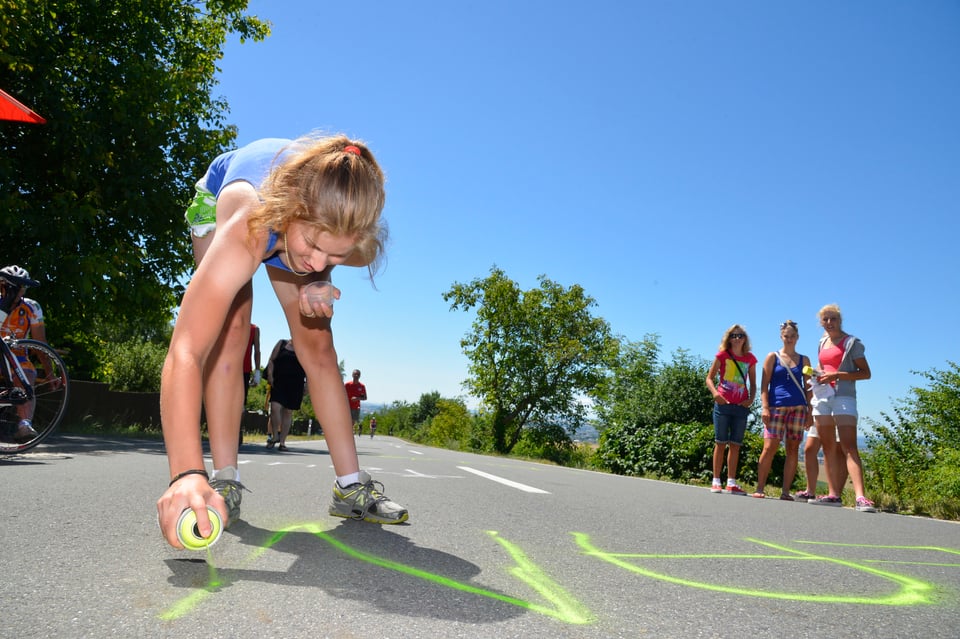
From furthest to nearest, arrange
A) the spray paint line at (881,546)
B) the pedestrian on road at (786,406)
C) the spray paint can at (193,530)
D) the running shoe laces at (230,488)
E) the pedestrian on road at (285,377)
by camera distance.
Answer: the pedestrian on road at (285,377)
the pedestrian on road at (786,406)
the spray paint line at (881,546)
the running shoe laces at (230,488)
the spray paint can at (193,530)

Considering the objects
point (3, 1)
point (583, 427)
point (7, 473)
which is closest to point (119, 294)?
point (3, 1)

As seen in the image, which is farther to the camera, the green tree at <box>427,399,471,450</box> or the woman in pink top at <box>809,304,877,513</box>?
the green tree at <box>427,399,471,450</box>

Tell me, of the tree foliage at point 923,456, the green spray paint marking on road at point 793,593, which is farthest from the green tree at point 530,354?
the green spray paint marking on road at point 793,593

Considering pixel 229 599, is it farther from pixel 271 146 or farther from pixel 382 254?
pixel 271 146

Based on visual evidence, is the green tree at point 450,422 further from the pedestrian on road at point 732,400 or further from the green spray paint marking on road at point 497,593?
the green spray paint marking on road at point 497,593

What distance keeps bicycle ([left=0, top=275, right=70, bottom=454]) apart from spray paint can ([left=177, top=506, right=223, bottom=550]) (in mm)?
4819

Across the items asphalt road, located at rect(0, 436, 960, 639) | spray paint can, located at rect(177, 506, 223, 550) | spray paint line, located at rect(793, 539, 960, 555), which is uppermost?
spray paint line, located at rect(793, 539, 960, 555)

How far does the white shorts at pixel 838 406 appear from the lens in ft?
23.2

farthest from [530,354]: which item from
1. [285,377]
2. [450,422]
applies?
[285,377]

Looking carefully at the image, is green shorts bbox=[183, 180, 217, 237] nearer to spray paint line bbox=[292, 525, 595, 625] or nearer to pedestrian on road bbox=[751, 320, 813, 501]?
spray paint line bbox=[292, 525, 595, 625]

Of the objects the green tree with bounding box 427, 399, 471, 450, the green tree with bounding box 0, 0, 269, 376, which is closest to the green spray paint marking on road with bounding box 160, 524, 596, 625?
the green tree with bounding box 0, 0, 269, 376

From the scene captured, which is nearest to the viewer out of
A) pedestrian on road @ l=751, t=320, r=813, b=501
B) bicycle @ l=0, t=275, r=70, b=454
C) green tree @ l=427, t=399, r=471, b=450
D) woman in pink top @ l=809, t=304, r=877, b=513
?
bicycle @ l=0, t=275, r=70, b=454

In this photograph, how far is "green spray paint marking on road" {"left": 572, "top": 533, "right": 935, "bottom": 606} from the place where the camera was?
227 cm

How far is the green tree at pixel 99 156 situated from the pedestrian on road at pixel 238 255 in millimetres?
10392
